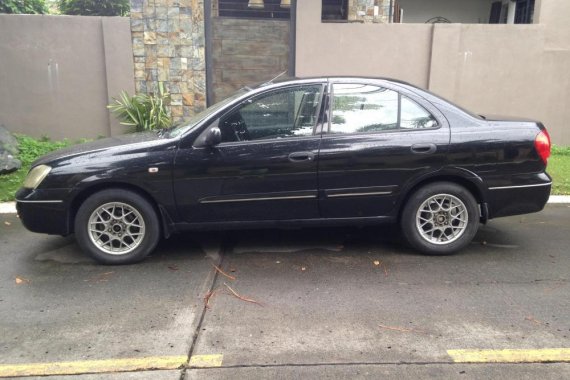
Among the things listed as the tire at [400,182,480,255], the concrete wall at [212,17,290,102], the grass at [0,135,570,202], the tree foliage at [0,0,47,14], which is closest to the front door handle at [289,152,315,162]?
the tire at [400,182,480,255]

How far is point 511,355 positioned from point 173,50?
8330 millimetres

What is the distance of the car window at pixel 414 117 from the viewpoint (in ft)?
15.9

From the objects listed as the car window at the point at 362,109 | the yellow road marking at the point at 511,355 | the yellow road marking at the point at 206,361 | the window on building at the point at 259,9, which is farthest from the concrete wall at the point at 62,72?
the yellow road marking at the point at 511,355

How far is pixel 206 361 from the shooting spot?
320cm

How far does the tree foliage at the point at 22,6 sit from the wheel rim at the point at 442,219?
1118cm

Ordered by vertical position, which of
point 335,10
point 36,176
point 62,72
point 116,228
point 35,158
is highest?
point 335,10

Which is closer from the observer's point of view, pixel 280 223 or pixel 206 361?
pixel 206 361

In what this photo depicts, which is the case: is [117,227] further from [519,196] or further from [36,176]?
[519,196]

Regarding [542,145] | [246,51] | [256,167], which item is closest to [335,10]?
[246,51]

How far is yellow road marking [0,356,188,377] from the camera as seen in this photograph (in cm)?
310

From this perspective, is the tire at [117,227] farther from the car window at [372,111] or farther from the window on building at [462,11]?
the window on building at [462,11]

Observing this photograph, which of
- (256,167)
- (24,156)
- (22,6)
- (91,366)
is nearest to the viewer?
(91,366)

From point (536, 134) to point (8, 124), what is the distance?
29.8 feet

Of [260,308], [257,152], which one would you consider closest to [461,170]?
[257,152]
